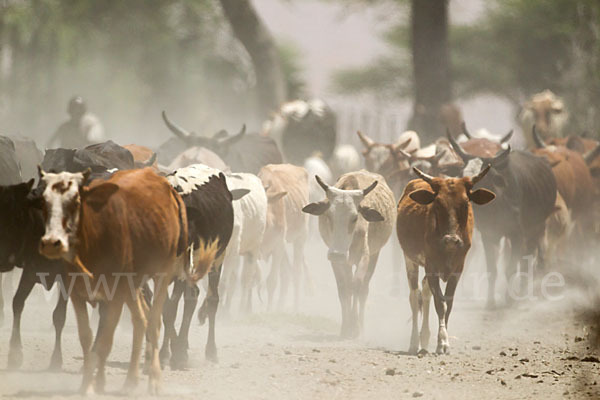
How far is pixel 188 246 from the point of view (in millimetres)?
9148

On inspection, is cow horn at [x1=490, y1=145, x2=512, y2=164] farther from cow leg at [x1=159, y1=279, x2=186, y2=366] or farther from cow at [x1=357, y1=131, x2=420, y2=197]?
cow leg at [x1=159, y1=279, x2=186, y2=366]

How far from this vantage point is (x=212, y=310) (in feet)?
33.8

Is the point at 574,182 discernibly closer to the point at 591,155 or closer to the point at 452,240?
the point at 591,155

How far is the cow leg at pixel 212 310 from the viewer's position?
32.9ft

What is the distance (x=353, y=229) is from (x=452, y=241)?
1551 mm

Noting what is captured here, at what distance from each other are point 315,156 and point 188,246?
1054 centimetres

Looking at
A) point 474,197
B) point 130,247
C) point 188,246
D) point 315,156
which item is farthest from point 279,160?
point 130,247

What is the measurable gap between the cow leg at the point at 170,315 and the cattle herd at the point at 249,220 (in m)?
0.01

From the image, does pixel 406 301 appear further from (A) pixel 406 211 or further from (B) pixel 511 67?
(B) pixel 511 67

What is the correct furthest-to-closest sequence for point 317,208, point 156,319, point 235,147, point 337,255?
point 235,147, point 317,208, point 337,255, point 156,319

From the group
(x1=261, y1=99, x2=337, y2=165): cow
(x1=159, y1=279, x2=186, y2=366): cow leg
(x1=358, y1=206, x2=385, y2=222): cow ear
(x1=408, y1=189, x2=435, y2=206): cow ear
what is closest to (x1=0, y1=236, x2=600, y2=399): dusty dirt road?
(x1=159, y1=279, x2=186, y2=366): cow leg

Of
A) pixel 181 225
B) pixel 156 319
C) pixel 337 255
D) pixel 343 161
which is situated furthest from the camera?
pixel 343 161

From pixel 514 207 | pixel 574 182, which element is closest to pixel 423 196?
pixel 514 207

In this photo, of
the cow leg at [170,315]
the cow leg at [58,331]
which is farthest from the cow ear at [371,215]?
the cow leg at [58,331]
